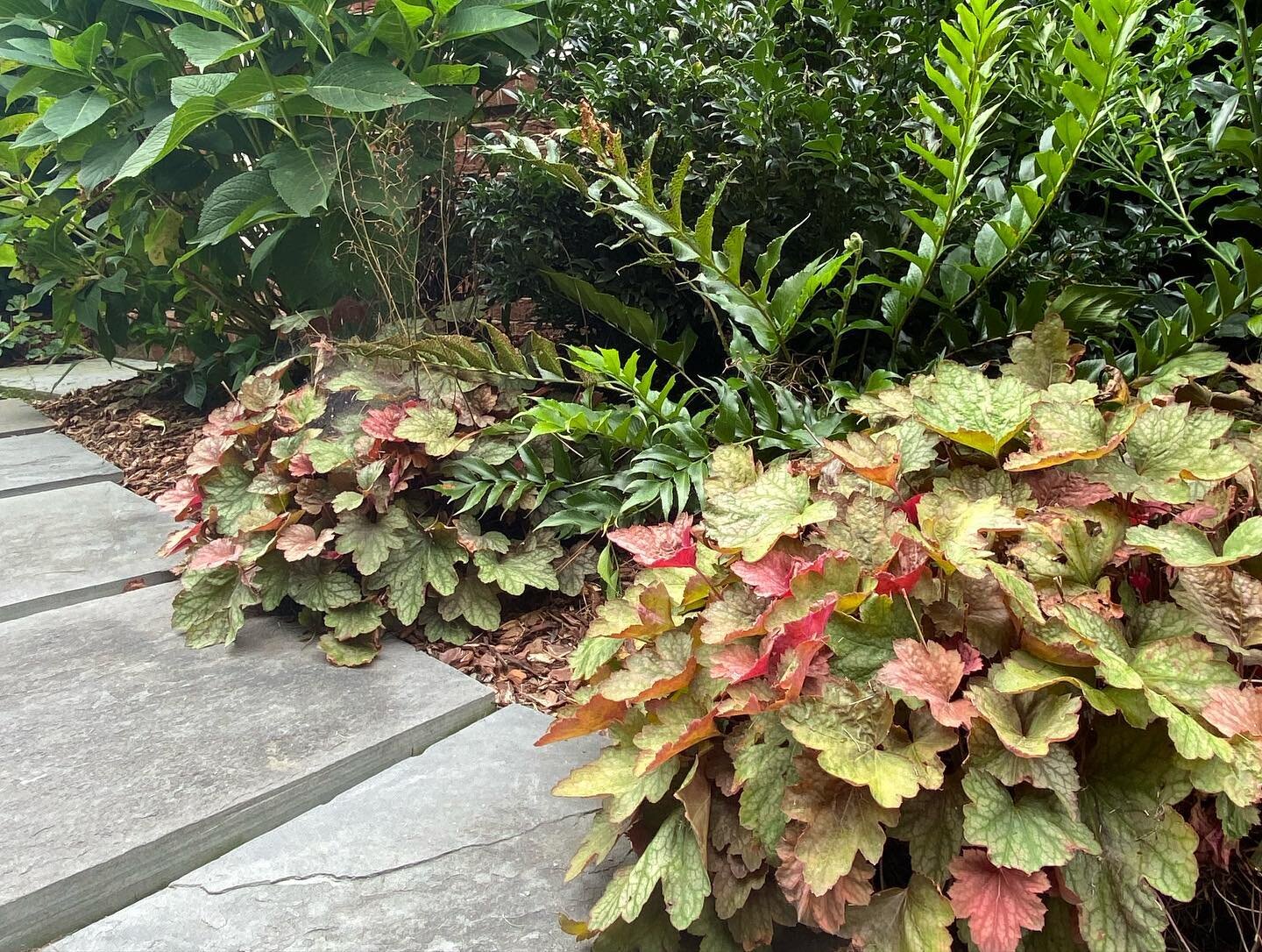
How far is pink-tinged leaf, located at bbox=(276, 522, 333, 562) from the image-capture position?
1.60m

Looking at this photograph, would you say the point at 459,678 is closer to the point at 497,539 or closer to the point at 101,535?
the point at 497,539

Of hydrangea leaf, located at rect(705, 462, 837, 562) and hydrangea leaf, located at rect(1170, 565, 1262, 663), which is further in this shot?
hydrangea leaf, located at rect(705, 462, 837, 562)

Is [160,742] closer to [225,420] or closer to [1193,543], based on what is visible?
[225,420]

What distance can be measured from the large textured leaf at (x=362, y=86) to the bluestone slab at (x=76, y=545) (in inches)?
50.3

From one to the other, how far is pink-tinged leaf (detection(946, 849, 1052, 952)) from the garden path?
48 cm

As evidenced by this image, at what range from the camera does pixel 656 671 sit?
0.93 meters

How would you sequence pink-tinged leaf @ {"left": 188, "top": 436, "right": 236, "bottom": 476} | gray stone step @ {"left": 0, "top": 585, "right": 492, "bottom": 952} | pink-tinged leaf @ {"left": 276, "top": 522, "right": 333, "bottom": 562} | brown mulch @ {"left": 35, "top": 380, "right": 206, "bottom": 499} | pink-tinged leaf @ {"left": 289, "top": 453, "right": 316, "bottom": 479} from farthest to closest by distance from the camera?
brown mulch @ {"left": 35, "top": 380, "right": 206, "bottom": 499} → pink-tinged leaf @ {"left": 188, "top": 436, "right": 236, "bottom": 476} → pink-tinged leaf @ {"left": 289, "top": 453, "right": 316, "bottom": 479} → pink-tinged leaf @ {"left": 276, "top": 522, "right": 333, "bottom": 562} → gray stone step @ {"left": 0, "top": 585, "right": 492, "bottom": 952}

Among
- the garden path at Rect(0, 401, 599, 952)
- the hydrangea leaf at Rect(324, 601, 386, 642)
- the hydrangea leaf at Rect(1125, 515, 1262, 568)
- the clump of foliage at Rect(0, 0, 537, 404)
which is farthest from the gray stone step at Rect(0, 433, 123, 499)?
the hydrangea leaf at Rect(1125, 515, 1262, 568)

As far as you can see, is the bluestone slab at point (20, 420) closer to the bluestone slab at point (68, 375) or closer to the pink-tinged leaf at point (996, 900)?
the bluestone slab at point (68, 375)

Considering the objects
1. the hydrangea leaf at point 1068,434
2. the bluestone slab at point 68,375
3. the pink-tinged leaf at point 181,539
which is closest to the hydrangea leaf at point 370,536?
the pink-tinged leaf at point 181,539

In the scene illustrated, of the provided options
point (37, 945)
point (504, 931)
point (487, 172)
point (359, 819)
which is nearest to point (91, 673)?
point (37, 945)

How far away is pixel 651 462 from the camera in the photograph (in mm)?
1477

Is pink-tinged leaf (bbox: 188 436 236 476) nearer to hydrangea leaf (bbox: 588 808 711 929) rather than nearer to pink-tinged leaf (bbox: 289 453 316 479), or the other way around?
pink-tinged leaf (bbox: 289 453 316 479)

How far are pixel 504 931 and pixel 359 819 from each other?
1.06ft
